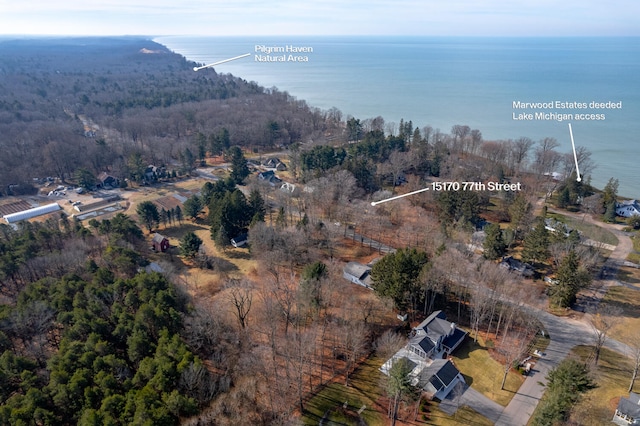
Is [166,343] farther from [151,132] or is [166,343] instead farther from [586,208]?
[151,132]

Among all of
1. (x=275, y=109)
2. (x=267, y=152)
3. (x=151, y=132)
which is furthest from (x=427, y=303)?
(x=275, y=109)

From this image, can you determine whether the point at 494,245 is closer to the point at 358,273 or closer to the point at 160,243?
the point at 358,273

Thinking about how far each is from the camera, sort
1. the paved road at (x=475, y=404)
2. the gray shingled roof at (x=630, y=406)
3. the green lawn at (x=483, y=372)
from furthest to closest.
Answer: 1. the green lawn at (x=483, y=372)
2. the paved road at (x=475, y=404)
3. the gray shingled roof at (x=630, y=406)

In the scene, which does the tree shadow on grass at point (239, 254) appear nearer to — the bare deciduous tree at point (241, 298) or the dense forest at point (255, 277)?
the dense forest at point (255, 277)

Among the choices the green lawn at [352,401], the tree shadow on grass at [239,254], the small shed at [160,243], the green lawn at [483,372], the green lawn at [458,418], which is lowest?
the green lawn at [352,401]

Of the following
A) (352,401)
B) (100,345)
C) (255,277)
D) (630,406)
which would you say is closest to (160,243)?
(255,277)

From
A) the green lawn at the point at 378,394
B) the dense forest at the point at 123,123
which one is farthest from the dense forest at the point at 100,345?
the dense forest at the point at 123,123

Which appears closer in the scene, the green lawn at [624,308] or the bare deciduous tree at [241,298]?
the bare deciduous tree at [241,298]
